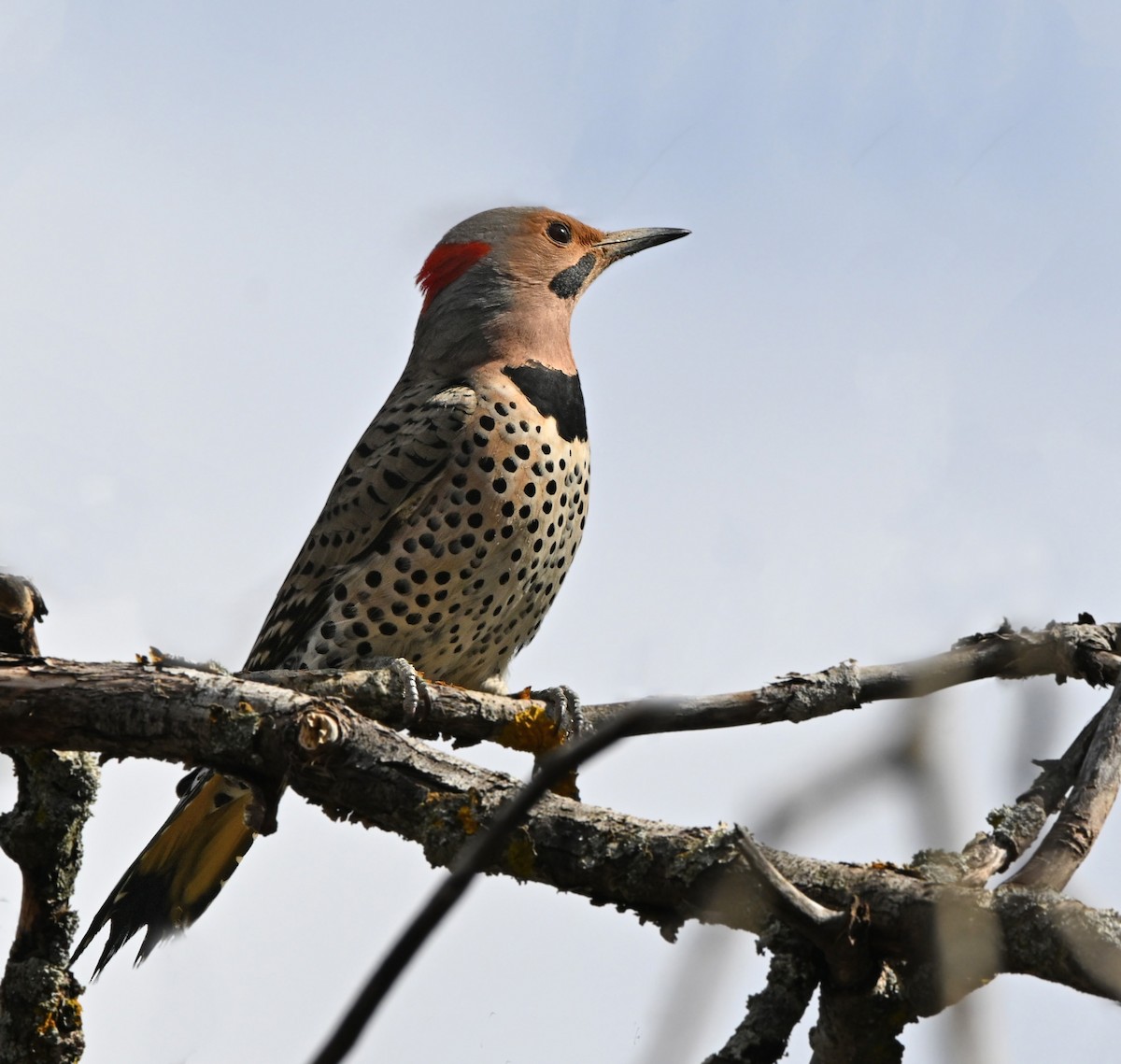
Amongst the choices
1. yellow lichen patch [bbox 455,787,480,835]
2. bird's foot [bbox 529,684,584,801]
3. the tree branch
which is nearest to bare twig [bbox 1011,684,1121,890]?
the tree branch

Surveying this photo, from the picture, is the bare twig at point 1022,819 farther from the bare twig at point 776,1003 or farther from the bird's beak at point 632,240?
the bird's beak at point 632,240

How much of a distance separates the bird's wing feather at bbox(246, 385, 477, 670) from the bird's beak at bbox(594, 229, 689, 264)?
1357 mm

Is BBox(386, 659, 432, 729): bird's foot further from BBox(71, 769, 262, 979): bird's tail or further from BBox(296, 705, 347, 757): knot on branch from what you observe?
BBox(296, 705, 347, 757): knot on branch

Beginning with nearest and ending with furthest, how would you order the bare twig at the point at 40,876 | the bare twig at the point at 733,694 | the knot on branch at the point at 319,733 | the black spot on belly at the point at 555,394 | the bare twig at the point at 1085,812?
1. the bare twig at the point at 1085,812
2. the knot on branch at the point at 319,733
3. the bare twig at the point at 733,694
4. the bare twig at the point at 40,876
5. the black spot on belly at the point at 555,394

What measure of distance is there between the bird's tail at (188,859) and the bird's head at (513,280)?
2085 mm

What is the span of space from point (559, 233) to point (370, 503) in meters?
1.79

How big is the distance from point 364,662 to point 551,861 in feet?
7.19

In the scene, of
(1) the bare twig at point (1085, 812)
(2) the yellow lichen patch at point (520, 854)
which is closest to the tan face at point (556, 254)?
(1) the bare twig at point (1085, 812)

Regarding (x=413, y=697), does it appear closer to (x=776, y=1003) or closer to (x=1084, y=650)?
(x=776, y=1003)

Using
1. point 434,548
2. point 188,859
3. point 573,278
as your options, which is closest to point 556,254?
point 573,278

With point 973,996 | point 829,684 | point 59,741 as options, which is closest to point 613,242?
point 829,684

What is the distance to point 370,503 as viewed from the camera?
510 centimetres

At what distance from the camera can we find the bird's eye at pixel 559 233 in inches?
241

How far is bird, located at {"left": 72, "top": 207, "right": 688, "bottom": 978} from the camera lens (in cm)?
457
